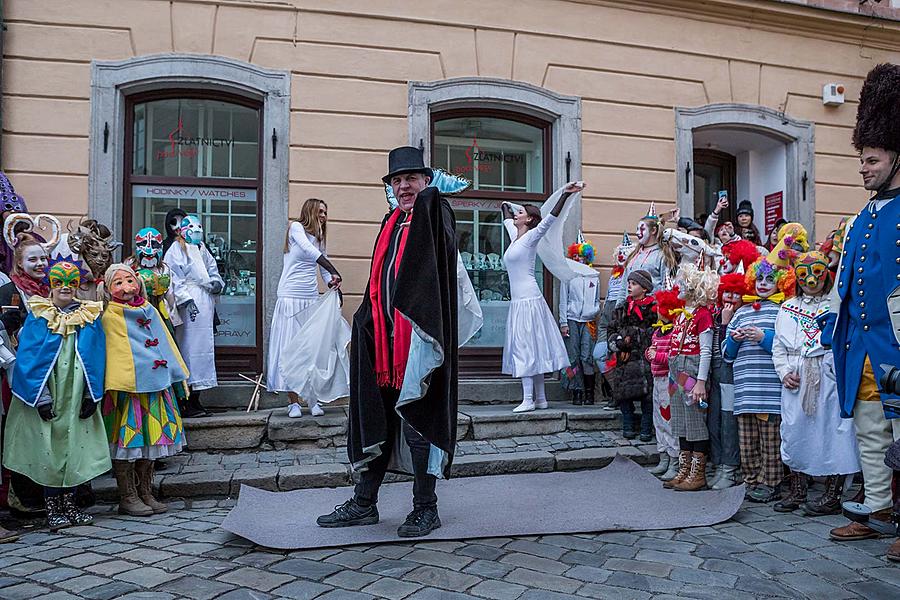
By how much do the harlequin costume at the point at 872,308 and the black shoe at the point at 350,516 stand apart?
102 inches

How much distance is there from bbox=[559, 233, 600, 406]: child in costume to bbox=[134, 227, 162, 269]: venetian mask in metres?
3.87

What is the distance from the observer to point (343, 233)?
784 centimetres

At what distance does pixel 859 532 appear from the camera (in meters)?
4.25

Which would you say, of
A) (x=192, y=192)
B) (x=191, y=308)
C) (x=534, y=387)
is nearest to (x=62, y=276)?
(x=191, y=308)

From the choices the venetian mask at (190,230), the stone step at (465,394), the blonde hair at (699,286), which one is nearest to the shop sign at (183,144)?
the venetian mask at (190,230)

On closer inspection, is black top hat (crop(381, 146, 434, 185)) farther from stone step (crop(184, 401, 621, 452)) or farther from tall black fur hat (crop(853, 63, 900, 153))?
stone step (crop(184, 401, 621, 452))

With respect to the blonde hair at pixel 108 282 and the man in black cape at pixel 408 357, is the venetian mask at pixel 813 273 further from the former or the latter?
the blonde hair at pixel 108 282

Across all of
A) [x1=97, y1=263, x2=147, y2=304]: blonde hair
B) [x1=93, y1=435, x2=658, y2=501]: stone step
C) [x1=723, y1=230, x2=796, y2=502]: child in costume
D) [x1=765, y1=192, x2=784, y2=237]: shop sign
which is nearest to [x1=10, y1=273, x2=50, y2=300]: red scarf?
[x1=97, y1=263, x2=147, y2=304]: blonde hair

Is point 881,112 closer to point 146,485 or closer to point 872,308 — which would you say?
point 872,308

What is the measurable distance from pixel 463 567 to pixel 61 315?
291 centimetres

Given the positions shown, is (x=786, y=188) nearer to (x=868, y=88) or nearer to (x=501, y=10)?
(x=501, y=10)

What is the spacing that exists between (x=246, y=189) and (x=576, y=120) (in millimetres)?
3657

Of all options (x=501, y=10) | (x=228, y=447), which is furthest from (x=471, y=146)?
(x=228, y=447)

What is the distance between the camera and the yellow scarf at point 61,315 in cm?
467
